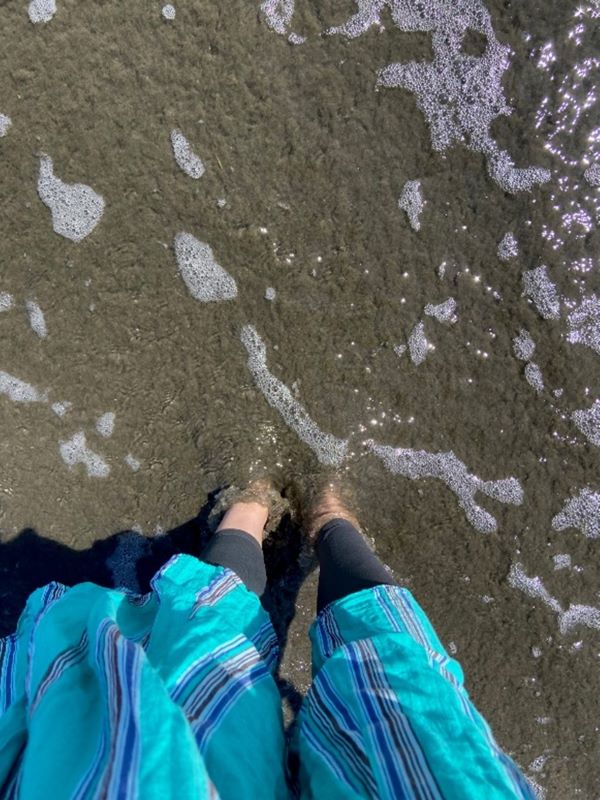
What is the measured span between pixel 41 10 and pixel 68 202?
0.49m

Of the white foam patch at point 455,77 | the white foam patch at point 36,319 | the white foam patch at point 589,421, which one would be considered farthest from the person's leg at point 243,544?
the white foam patch at point 455,77

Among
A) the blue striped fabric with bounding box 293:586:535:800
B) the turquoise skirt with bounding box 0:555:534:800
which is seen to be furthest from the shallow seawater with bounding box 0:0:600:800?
the blue striped fabric with bounding box 293:586:535:800

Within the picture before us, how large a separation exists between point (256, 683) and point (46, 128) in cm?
151

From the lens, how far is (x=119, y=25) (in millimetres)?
1526

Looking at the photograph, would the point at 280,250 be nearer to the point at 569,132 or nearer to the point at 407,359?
the point at 407,359

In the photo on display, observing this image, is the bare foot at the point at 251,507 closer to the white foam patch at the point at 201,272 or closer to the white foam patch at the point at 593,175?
the white foam patch at the point at 201,272

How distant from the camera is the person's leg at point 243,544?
4.93 feet

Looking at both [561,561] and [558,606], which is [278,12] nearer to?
[561,561]

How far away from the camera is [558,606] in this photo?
1811mm

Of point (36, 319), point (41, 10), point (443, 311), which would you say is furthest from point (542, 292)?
point (41, 10)

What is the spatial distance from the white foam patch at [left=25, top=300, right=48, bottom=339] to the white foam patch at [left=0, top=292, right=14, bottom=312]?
1.8 inches

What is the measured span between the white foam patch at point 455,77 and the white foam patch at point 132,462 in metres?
1.28

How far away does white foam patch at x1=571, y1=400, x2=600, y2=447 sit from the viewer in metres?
1.71

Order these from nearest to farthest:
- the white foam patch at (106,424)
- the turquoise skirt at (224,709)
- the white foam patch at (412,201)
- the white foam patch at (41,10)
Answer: the turquoise skirt at (224,709) → the white foam patch at (41,10) → the white foam patch at (412,201) → the white foam patch at (106,424)
